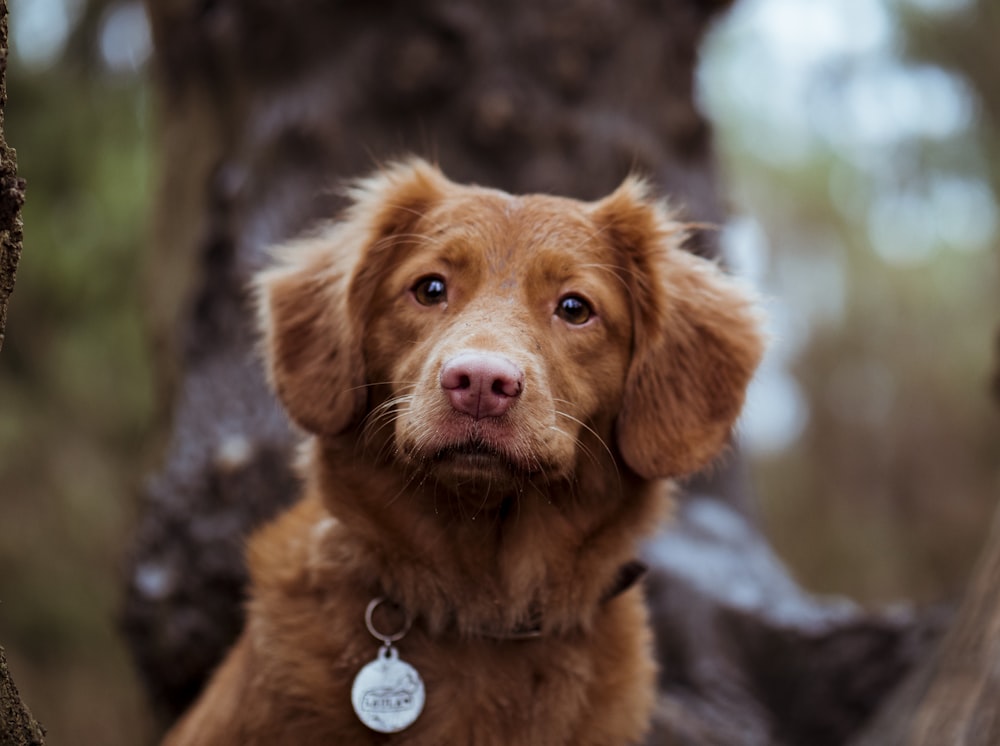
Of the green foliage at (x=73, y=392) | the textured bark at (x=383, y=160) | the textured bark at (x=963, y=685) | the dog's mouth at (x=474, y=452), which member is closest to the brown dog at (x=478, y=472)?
the dog's mouth at (x=474, y=452)

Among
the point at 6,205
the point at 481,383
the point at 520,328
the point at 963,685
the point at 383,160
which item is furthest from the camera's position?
the point at 383,160

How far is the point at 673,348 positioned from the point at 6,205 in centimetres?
209

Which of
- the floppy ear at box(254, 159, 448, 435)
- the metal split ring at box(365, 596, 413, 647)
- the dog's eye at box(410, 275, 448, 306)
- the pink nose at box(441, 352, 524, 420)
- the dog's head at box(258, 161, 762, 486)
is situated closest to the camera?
the pink nose at box(441, 352, 524, 420)

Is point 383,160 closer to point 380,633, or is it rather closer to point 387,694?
point 380,633

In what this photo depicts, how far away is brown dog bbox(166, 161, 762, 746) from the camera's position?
3.06 metres

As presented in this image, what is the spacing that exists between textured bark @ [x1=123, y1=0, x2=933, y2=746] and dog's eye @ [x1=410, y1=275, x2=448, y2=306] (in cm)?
166

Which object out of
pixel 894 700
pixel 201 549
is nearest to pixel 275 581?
pixel 201 549

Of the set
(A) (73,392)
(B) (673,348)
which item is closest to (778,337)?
(B) (673,348)

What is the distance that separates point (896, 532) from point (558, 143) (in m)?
8.48

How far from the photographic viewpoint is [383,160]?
524 cm

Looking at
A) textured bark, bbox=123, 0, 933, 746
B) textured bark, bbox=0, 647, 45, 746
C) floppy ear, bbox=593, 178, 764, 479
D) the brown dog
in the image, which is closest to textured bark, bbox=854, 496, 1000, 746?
textured bark, bbox=123, 0, 933, 746

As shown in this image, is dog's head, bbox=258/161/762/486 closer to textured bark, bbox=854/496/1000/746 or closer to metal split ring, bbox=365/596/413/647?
metal split ring, bbox=365/596/413/647

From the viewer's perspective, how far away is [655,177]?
5.63 metres

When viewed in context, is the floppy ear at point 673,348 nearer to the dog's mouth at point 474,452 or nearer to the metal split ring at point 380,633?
the dog's mouth at point 474,452
